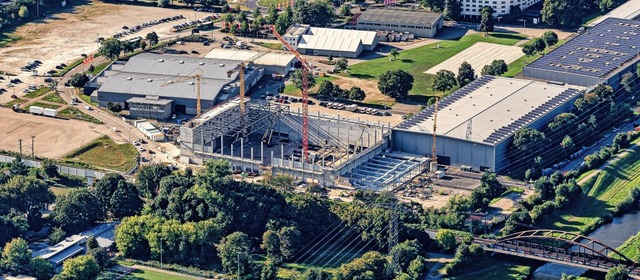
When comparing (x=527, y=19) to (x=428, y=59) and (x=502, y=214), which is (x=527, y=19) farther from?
(x=502, y=214)

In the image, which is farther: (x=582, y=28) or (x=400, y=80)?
(x=582, y=28)

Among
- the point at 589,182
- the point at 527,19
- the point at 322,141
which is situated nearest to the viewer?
the point at 589,182

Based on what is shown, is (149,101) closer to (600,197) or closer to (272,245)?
(272,245)

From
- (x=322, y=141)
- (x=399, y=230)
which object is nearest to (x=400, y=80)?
(x=322, y=141)

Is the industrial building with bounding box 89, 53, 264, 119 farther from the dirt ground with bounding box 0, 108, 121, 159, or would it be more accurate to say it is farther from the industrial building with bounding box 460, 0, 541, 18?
the industrial building with bounding box 460, 0, 541, 18

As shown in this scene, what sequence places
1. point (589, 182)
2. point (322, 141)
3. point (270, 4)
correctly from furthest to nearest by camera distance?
point (270, 4) < point (322, 141) < point (589, 182)

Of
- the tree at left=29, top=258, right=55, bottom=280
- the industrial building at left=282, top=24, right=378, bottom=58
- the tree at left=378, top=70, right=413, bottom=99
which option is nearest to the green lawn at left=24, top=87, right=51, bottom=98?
the industrial building at left=282, top=24, right=378, bottom=58

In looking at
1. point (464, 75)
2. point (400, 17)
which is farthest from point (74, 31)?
point (464, 75)
